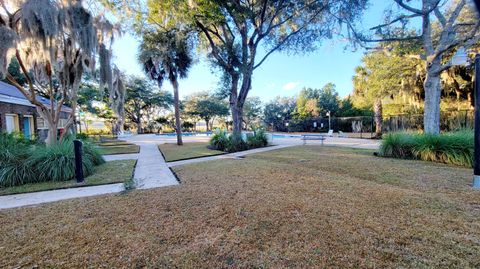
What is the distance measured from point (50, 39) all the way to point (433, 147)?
40.6 feet

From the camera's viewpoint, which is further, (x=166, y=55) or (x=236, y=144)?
(x=166, y=55)

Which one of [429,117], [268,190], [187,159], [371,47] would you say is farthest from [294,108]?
[268,190]

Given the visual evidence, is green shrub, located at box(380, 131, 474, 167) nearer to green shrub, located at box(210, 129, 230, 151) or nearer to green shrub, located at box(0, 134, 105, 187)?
green shrub, located at box(210, 129, 230, 151)

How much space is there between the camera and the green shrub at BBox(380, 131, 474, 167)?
5930 millimetres

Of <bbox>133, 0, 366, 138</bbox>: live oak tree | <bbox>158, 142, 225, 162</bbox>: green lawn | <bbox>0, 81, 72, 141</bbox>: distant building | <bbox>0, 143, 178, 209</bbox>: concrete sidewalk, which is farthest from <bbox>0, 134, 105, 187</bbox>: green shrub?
<bbox>133, 0, 366, 138</bbox>: live oak tree

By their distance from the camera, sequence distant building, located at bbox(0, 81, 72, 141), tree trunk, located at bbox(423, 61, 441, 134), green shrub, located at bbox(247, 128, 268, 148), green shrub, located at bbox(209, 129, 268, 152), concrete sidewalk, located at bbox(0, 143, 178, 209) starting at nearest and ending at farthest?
concrete sidewalk, located at bbox(0, 143, 178, 209), tree trunk, located at bbox(423, 61, 441, 134), distant building, located at bbox(0, 81, 72, 141), green shrub, located at bbox(209, 129, 268, 152), green shrub, located at bbox(247, 128, 268, 148)

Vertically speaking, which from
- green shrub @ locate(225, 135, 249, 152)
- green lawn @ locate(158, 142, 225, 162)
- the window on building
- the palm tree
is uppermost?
the palm tree

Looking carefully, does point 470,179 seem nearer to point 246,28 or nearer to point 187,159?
point 187,159

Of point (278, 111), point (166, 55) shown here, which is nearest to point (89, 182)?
point (166, 55)

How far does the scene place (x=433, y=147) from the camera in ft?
21.2

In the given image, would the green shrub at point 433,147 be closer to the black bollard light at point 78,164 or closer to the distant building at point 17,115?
the black bollard light at point 78,164

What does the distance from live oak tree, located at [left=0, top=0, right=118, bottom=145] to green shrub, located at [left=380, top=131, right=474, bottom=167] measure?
36.2ft

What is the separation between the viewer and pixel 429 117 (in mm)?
8062

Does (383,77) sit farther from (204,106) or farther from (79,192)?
(204,106)
